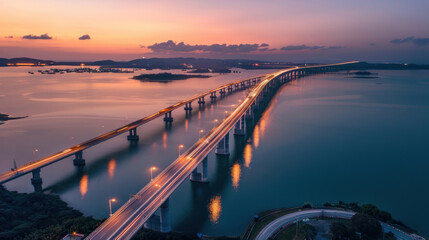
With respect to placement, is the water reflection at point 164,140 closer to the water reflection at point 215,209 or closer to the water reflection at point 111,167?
the water reflection at point 111,167

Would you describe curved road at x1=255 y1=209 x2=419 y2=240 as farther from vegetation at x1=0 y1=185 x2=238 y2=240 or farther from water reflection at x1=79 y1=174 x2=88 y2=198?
water reflection at x1=79 y1=174 x2=88 y2=198

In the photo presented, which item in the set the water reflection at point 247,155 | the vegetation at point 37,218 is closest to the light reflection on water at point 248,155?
the water reflection at point 247,155

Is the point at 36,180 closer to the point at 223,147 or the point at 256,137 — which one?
the point at 223,147

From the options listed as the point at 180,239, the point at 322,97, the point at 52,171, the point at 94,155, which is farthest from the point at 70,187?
the point at 322,97

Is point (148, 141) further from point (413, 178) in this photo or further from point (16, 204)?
point (413, 178)

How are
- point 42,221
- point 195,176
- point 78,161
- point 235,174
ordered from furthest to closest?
1. point 78,161
2. point 235,174
3. point 195,176
4. point 42,221

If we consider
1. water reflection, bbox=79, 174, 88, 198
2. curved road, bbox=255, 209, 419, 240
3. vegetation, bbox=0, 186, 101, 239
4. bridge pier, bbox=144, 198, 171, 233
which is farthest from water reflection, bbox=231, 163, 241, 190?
water reflection, bbox=79, 174, 88, 198

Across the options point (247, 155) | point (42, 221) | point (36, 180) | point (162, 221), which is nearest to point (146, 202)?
point (162, 221)
